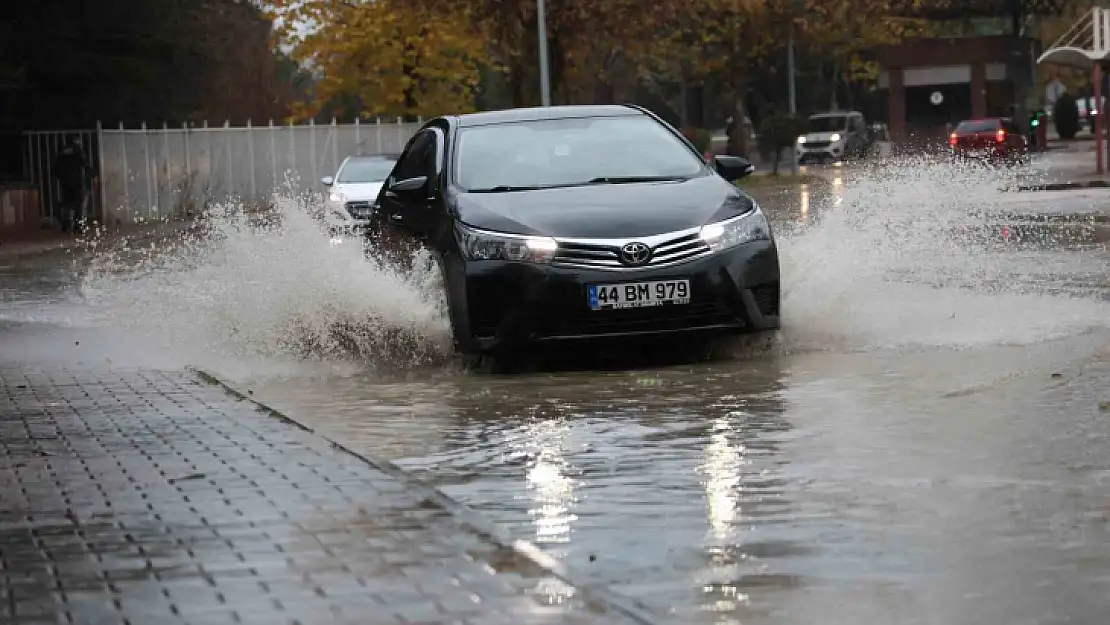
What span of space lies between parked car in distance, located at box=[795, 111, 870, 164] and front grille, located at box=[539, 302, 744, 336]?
60905 mm

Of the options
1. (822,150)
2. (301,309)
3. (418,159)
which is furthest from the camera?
(822,150)

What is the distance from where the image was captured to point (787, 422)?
859cm

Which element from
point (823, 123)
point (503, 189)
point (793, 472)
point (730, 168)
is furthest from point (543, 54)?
point (793, 472)

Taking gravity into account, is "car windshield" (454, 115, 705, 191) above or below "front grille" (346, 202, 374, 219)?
above

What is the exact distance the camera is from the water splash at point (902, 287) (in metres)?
12.0

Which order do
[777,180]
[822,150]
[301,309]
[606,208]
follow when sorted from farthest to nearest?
[822,150], [777,180], [301,309], [606,208]

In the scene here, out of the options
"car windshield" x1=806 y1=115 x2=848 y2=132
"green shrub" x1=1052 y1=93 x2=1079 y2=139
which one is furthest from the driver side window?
"green shrub" x1=1052 y1=93 x2=1079 y2=139

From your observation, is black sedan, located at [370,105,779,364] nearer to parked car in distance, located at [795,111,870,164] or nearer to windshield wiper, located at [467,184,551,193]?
windshield wiper, located at [467,184,551,193]

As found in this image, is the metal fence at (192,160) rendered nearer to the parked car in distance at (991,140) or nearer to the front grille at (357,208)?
the front grille at (357,208)

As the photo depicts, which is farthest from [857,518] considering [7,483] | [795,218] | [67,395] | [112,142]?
[112,142]

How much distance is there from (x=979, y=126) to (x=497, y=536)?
58.2 metres

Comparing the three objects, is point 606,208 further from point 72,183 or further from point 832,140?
point 832,140

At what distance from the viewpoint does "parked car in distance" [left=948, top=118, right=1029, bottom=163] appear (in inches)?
2334

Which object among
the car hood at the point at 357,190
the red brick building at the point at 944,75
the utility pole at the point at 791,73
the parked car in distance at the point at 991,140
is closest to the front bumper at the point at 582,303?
the car hood at the point at 357,190
